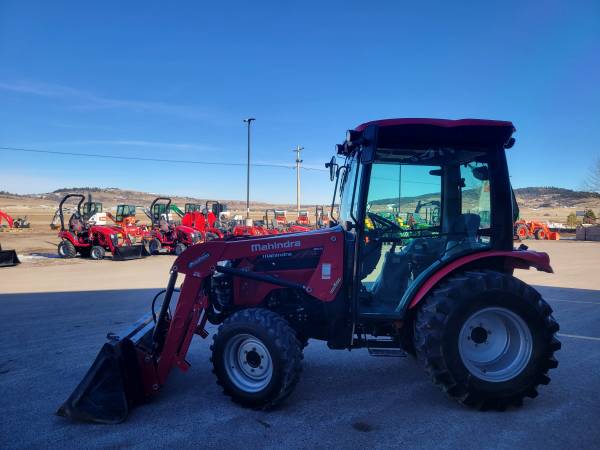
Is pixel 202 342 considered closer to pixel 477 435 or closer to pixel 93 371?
pixel 93 371

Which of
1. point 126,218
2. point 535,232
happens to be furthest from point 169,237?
point 535,232

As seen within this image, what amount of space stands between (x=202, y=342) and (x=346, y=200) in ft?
9.09

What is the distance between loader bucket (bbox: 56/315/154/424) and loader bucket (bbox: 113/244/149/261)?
44.0 feet

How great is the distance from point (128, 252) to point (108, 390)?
13894 mm

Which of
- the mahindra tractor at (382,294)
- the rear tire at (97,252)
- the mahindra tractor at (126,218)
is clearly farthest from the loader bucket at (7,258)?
the mahindra tractor at (382,294)

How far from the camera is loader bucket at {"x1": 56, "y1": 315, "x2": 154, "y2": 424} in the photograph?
336 cm

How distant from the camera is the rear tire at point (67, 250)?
16.4 metres

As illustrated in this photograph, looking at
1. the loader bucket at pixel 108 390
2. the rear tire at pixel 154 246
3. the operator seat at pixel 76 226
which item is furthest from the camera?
the rear tire at pixel 154 246

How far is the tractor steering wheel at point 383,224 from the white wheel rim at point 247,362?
4.84 ft

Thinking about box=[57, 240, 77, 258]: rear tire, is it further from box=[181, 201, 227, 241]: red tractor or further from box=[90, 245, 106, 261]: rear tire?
box=[181, 201, 227, 241]: red tractor

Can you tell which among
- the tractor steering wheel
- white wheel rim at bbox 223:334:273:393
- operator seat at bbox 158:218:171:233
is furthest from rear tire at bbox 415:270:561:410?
operator seat at bbox 158:218:171:233

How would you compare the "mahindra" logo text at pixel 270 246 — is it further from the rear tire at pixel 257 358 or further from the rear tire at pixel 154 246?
the rear tire at pixel 154 246

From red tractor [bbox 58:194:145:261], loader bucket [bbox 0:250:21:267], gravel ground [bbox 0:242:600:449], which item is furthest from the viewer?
red tractor [bbox 58:194:145:261]

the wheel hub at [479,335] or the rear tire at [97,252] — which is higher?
the wheel hub at [479,335]
